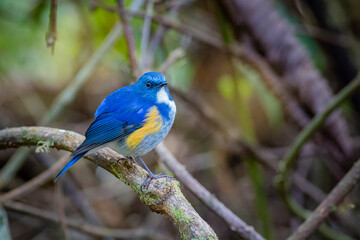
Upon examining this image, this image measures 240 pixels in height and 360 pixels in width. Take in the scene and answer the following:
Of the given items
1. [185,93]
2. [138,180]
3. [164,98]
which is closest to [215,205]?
[138,180]

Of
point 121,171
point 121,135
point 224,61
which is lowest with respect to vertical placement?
point 121,171

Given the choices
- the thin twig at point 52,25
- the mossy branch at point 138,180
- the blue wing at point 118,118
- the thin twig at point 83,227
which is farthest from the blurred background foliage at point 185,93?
the mossy branch at point 138,180

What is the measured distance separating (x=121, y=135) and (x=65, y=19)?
3241 millimetres

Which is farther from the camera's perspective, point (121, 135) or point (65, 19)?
point (65, 19)

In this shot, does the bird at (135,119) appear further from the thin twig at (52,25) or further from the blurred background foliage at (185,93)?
the blurred background foliage at (185,93)

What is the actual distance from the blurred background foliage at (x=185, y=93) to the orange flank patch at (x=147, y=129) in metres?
1.59

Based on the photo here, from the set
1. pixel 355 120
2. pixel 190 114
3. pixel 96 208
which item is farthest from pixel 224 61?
pixel 96 208

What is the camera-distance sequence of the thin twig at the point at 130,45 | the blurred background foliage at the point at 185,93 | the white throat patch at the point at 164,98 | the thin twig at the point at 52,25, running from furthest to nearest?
1. the blurred background foliage at the point at 185,93
2. the thin twig at the point at 130,45
3. the white throat patch at the point at 164,98
4. the thin twig at the point at 52,25

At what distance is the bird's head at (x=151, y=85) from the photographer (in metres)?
3.04

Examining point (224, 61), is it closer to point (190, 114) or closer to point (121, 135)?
point (190, 114)

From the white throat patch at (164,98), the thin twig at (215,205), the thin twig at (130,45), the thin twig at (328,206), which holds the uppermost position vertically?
the thin twig at (130,45)

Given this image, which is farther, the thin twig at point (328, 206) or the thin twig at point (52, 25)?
the thin twig at point (52, 25)

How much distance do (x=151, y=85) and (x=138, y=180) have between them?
96 cm

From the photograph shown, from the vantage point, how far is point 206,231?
1745 millimetres
